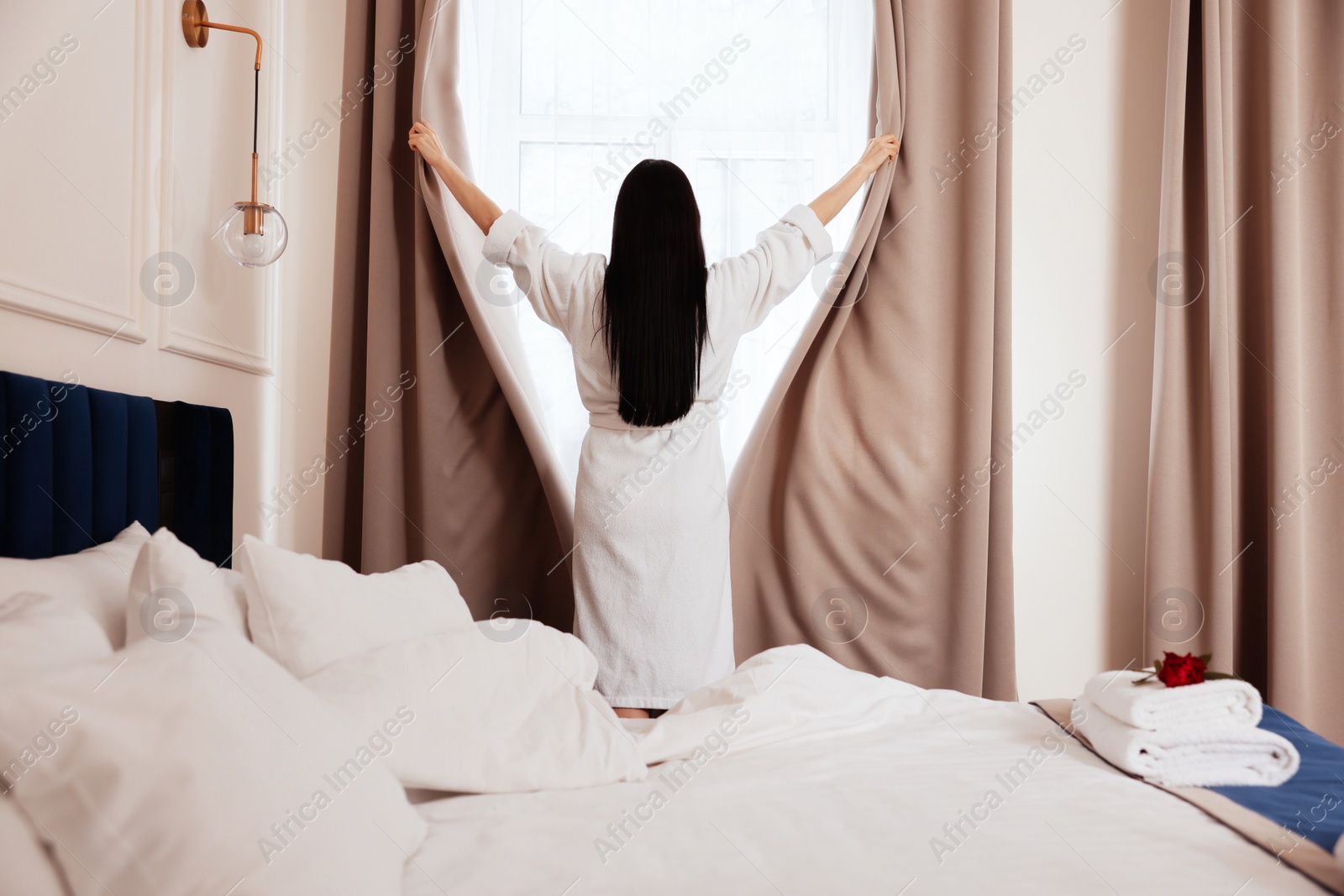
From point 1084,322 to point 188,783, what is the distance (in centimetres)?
259

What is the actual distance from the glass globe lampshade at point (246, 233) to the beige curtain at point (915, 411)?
130 cm

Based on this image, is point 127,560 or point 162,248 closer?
point 127,560

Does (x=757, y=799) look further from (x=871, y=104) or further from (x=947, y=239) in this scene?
(x=871, y=104)

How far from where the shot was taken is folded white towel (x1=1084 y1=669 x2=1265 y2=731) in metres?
1.19

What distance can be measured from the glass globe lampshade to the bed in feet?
1.36

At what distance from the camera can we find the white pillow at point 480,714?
1050 millimetres

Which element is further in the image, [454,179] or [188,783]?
[454,179]

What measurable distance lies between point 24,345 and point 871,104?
2.09 meters

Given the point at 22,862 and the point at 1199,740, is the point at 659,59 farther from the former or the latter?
the point at 22,862

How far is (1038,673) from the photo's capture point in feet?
8.38

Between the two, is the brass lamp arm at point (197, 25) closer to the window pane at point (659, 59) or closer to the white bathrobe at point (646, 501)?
the white bathrobe at point (646, 501)

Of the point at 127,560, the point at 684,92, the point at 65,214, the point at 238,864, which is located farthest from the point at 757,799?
the point at 684,92

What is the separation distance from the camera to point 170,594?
1008 mm

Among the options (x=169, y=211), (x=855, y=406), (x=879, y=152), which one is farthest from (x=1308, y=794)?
(x=169, y=211)
